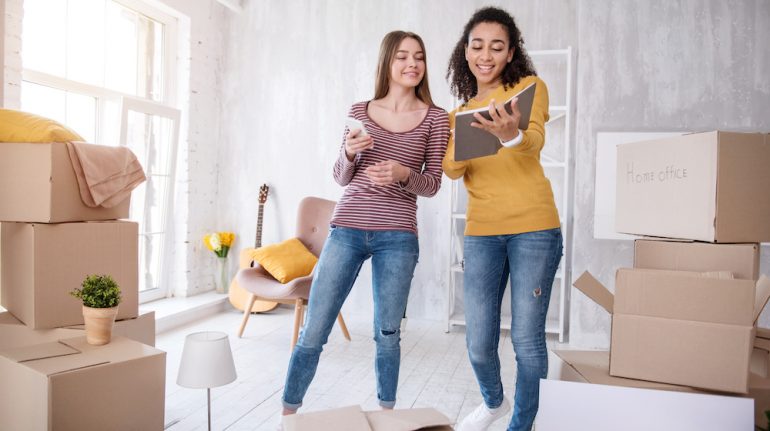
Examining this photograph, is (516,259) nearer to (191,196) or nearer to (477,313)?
(477,313)

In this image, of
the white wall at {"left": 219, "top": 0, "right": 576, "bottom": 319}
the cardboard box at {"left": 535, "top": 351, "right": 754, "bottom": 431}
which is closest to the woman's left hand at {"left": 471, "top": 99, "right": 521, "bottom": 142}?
the cardboard box at {"left": 535, "top": 351, "right": 754, "bottom": 431}

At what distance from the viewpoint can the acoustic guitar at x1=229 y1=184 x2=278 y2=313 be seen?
4164 mm

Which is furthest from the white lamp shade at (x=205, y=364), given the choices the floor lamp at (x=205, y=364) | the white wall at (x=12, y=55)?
the white wall at (x=12, y=55)

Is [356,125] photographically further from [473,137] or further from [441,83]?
[441,83]

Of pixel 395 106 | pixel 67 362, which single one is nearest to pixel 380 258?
pixel 395 106

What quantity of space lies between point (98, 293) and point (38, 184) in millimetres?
434

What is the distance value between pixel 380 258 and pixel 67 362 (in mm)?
911

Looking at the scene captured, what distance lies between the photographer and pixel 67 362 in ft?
4.99

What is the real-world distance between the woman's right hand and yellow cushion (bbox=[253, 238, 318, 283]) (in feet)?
5.98

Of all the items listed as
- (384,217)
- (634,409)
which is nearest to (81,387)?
(384,217)

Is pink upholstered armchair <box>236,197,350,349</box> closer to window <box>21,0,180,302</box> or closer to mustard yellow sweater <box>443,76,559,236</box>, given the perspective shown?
window <box>21,0,180,302</box>

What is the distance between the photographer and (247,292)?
4160mm

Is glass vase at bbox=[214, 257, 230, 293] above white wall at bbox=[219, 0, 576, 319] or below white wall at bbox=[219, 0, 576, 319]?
below

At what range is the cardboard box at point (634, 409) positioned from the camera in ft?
3.90
